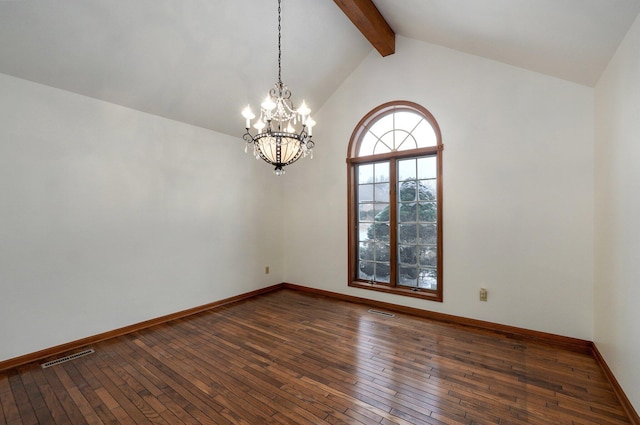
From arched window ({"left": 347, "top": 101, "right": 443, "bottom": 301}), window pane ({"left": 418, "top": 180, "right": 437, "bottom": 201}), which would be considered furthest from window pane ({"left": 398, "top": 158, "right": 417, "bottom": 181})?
window pane ({"left": 418, "top": 180, "right": 437, "bottom": 201})

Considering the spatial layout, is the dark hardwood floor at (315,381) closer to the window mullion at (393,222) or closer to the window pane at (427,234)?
the window mullion at (393,222)

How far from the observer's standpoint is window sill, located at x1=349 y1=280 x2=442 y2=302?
3598mm

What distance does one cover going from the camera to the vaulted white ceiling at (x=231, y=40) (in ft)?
7.16

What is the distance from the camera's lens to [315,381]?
2.25 m

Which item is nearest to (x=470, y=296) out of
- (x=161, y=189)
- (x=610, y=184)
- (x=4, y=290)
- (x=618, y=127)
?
(x=610, y=184)

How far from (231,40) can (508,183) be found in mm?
3369

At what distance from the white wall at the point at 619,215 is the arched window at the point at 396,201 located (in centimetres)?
143

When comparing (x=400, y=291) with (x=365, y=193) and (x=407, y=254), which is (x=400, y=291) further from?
(x=365, y=193)

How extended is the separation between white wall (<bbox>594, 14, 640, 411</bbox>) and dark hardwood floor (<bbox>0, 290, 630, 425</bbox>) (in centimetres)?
33

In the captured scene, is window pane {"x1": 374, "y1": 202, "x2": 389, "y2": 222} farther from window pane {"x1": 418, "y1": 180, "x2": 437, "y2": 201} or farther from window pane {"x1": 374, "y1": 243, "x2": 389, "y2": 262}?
window pane {"x1": 418, "y1": 180, "x2": 437, "y2": 201}

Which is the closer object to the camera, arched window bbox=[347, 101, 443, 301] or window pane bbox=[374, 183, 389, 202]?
arched window bbox=[347, 101, 443, 301]

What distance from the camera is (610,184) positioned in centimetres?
229

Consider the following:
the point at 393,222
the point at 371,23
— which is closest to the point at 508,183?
the point at 393,222

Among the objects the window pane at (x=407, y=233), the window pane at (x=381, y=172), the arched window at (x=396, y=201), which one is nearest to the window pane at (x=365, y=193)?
the arched window at (x=396, y=201)
